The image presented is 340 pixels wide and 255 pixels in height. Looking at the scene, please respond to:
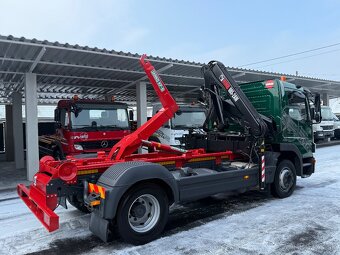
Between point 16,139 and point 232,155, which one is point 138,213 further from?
point 16,139

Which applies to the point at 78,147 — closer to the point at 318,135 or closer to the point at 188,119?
the point at 188,119

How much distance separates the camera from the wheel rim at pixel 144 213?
4511 millimetres

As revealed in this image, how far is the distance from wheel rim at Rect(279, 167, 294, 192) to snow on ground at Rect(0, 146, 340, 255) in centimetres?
25

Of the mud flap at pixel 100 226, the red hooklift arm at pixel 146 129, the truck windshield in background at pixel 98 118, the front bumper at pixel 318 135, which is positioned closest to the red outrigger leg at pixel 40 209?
the mud flap at pixel 100 226

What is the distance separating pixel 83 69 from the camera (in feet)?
32.4

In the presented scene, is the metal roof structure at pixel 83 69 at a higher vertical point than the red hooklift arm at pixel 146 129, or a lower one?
higher

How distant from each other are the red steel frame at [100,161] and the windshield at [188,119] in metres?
5.09

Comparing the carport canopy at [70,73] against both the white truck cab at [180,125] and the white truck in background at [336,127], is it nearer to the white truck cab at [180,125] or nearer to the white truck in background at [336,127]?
the white truck cab at [180,125]

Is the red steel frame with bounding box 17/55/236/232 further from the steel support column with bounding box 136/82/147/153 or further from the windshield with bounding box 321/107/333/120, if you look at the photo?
the windshield with bounding box 321/107/333/120

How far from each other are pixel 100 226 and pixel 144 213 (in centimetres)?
66

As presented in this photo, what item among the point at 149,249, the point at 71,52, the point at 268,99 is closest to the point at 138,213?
the point at 149,249

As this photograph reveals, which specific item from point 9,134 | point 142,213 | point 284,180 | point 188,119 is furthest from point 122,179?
point 9,134

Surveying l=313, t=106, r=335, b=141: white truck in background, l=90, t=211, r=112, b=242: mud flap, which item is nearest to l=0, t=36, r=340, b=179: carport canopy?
l=313, t=106, r=335, b=141: white truck in background

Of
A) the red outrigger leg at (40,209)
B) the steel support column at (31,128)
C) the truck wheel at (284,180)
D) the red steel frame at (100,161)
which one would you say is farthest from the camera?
the steel support column at (31,128)
